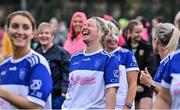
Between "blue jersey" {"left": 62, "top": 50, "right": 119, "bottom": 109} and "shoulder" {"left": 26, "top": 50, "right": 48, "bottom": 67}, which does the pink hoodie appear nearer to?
"blue jersey" {"left": 62, "top": 50, "right": 119, "bottom": 109}

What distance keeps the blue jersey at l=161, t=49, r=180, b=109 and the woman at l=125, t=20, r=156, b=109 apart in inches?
203

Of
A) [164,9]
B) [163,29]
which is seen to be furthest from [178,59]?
[164,9]

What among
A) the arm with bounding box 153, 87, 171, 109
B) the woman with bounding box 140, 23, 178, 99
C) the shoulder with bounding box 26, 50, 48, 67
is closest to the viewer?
the shoulder with bounding box 26, 50, 48, 67

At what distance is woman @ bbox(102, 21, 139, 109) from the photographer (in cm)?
841

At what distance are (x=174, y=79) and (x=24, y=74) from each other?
1.30m

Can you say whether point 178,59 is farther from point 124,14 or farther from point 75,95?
point 124,14

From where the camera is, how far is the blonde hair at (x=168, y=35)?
23.9 ft

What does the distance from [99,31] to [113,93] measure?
78 centimetres

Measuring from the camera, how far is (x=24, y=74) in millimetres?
5453

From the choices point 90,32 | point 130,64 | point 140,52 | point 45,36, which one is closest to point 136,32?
point 140,52

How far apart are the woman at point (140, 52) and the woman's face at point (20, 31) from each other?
218 inches

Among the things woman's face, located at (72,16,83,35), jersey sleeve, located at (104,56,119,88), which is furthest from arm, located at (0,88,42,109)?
woman's face, located at (72,16,83,35)

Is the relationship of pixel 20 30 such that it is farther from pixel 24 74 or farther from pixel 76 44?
pixel 76 44

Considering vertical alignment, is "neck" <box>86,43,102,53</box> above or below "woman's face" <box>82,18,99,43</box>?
below
